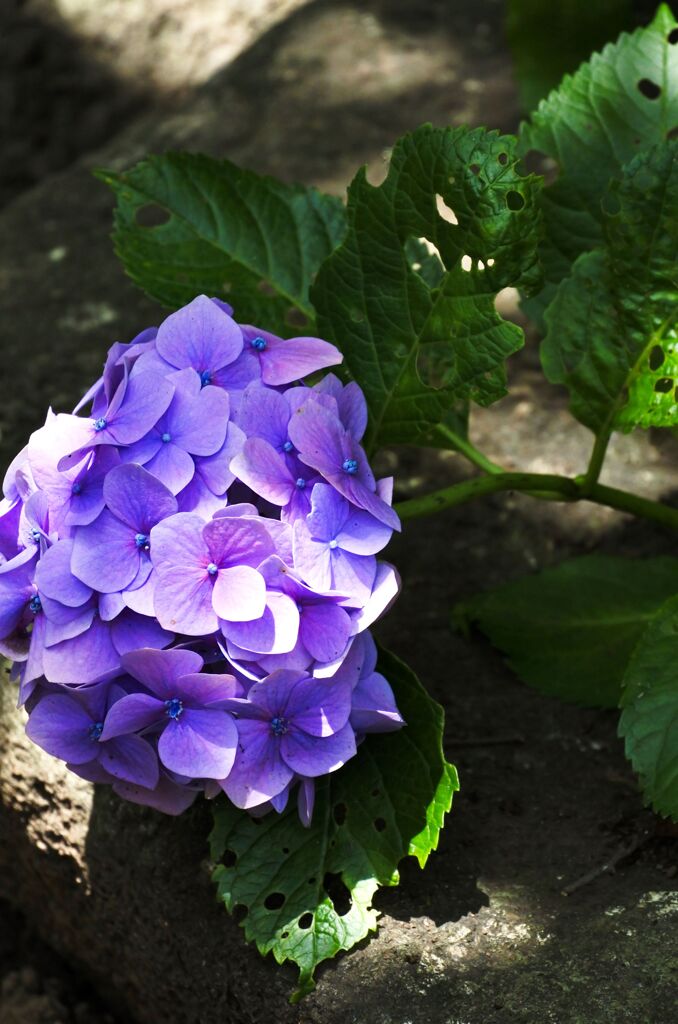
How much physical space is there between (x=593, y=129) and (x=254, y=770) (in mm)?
982

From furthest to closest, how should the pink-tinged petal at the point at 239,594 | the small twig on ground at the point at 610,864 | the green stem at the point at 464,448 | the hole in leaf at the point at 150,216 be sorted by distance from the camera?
the hole in leaf at the point at 150,216 → the green stem at the point at 464,448 → the small twig on ground at the point at 610,864 → the pink-tinged petal at the point at 239,594

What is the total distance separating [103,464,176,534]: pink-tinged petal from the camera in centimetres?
113

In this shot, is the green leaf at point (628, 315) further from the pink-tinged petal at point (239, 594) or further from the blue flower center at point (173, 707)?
the blue flower center at point (173, 707)

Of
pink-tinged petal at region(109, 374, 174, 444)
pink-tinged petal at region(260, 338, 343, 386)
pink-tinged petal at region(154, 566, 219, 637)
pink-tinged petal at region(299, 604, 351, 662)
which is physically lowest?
pink-tinged petal at region(299, 604, 351, 662)

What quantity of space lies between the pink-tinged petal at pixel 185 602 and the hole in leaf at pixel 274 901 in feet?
1.15

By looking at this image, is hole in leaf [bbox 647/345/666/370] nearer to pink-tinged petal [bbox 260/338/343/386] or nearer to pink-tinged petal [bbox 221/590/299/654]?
pink-tinged petal [bbox 260/338/343/386]

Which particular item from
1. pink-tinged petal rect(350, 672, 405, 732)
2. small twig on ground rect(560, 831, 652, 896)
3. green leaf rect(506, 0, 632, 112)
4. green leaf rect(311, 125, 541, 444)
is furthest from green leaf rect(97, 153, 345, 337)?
green leaf rect(506, 0, 632, 112)

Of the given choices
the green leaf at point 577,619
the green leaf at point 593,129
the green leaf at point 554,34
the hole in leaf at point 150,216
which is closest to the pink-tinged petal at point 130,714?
the green leaf at point 577,619

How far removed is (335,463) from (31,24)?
252cm

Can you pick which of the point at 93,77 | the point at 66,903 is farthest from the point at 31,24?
the point at 66,903

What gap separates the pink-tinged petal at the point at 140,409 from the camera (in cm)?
116

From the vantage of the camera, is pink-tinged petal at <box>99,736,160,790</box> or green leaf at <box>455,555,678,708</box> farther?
green leaf at <box>455,555,678,708</box>

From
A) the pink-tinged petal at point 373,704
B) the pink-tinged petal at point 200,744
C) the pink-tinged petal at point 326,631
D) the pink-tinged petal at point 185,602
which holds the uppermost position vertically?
the pink-tinged petal at point 185,602

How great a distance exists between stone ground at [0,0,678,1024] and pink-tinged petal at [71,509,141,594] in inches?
17.5
